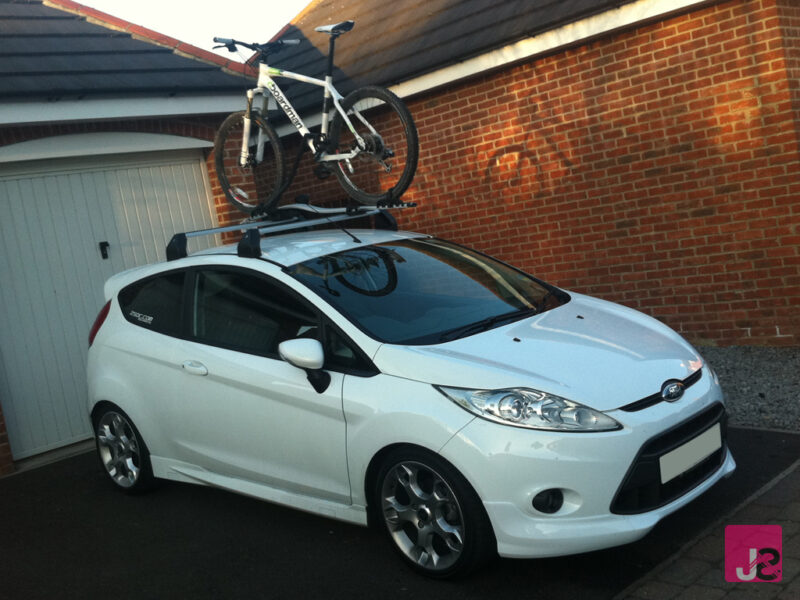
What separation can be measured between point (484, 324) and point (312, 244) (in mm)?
1319

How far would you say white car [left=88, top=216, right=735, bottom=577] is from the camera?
152 inches

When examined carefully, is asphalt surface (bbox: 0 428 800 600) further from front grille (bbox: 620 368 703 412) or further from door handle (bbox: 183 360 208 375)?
door handle (bbox: 183 360 208 375)

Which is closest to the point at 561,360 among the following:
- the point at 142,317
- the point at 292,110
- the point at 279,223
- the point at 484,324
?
the point at 484,324

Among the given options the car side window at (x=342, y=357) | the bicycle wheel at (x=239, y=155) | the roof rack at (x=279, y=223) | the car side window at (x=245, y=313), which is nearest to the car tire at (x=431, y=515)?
the car side window at (x=342, y=357)

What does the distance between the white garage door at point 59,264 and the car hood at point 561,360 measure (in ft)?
16.2

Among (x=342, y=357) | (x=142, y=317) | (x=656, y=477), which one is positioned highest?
(x=142, y=317)

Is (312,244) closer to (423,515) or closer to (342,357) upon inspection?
(342,357)

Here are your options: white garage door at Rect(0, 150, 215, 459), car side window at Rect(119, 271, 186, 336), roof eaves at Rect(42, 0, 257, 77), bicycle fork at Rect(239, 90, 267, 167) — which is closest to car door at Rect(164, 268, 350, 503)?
car side window at Rect(119, 271, 186, 336)

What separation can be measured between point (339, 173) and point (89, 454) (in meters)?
3.39

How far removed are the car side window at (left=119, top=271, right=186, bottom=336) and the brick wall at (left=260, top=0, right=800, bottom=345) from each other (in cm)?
446

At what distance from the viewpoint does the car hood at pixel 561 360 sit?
158 inches

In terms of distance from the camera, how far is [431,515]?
4133 mm

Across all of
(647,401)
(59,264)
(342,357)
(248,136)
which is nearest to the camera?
(647,401)

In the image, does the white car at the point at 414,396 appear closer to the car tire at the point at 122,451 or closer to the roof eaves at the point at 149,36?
the car tire at the point at 122,451
